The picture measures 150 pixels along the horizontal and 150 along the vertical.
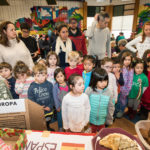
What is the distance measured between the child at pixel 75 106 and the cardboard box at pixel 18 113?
459 mm

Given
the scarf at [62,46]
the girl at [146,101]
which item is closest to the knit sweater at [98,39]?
the scarf at [62,46]

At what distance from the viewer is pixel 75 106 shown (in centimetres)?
132

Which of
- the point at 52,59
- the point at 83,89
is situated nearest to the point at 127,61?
the point at 83,89

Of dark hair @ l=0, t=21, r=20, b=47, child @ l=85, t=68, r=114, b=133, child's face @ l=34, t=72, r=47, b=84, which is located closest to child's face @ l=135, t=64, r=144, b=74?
child @ l=85, t=68, r=114, b=133

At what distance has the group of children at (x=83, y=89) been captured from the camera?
137cm

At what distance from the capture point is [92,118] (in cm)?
160

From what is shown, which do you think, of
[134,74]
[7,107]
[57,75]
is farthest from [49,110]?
[134,74]

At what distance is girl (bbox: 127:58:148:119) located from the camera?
196 centimetres

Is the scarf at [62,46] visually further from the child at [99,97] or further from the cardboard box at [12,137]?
the cardboard box at [12,137]

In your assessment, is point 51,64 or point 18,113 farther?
point 51,64

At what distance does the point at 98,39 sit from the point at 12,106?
1.87 metres

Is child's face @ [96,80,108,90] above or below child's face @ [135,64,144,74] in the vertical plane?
below

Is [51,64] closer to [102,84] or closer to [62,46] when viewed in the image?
[62,46]

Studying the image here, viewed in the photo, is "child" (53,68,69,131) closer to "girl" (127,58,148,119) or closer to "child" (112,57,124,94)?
"child" (112,57,124,94)
